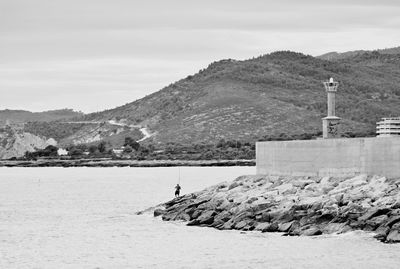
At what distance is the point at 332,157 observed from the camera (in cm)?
3569

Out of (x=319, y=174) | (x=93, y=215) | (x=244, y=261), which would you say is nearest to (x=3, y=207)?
(x=93, y=215)

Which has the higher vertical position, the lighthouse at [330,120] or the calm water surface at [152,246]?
the lighthouse at [330,120]

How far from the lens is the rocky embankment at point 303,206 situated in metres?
30.6

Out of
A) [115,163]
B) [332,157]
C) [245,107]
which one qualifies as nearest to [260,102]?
[245,107]

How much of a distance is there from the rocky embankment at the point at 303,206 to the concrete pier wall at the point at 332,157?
0.34 m

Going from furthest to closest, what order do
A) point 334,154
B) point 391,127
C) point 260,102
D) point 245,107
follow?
point 260,102 < point 245,107 < point 391,127 < point 334,154

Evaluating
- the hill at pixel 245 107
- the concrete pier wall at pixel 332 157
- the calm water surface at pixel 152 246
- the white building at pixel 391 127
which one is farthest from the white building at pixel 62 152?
the white building at pixel 391 127

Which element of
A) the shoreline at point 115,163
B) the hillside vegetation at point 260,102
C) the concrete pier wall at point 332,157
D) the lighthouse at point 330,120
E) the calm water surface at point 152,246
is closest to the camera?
the calm water surface at point 152,246

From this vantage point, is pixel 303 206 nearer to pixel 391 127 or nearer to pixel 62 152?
pixel 391 127

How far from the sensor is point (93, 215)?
153ft

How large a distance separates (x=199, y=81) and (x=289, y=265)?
541 feet

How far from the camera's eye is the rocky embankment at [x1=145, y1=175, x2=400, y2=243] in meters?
30.6

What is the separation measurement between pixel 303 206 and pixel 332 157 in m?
3.31

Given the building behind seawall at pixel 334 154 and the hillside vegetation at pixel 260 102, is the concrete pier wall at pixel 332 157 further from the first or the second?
the hillside vegetation at pixel 260 102
